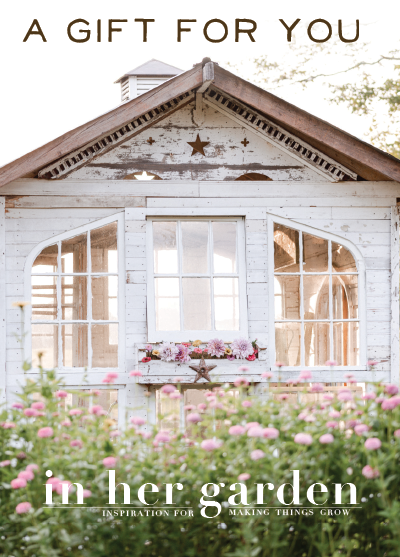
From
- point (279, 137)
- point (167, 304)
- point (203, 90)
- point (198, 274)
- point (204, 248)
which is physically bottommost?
point (167, 304)

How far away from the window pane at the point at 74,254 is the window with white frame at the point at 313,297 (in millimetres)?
1770

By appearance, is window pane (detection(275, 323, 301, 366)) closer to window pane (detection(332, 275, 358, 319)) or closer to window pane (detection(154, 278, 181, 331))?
window pane (detection(332, 275, 358, 319))

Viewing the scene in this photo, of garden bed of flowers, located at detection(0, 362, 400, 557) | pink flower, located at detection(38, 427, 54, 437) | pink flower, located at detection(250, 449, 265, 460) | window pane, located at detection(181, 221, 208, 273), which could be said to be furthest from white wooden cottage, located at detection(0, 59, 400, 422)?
pink flower, located at detection(250, 449, 265, 460)

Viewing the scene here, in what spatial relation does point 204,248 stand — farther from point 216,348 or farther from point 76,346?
point 76,346

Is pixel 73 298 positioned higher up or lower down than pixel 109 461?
higher up

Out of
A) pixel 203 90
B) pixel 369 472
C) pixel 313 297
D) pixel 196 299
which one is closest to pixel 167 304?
pixel 196 299

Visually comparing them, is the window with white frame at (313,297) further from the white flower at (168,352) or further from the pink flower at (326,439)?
the pink flower at (326,439)

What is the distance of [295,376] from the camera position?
598 cm

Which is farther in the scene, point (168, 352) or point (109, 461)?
point (168, 352)

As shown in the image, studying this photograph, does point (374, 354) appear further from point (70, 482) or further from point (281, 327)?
point (70, 482)

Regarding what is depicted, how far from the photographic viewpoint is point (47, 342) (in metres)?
6.23

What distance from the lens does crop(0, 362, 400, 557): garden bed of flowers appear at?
8.25 feet

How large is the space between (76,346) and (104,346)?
0.88 feet

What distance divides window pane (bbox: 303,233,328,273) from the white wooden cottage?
0.5 inches
